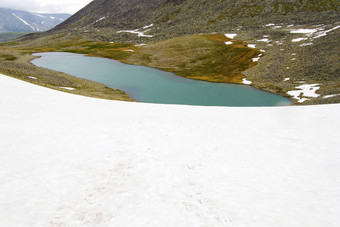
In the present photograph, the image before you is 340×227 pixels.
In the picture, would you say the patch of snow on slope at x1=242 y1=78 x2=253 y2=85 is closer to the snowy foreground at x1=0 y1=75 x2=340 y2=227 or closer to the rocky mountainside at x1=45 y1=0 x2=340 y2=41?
the snowy foreground at x1=0 y1=75 x2=340 y2=227

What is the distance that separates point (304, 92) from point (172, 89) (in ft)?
98.8

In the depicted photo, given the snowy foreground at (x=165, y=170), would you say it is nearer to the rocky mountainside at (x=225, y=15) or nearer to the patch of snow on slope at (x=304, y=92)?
the patch of snow on slope at (x=304, y=92)

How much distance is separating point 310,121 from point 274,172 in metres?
9.70

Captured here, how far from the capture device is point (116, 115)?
1984 cm

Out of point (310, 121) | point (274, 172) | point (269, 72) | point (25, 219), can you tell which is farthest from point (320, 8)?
point (25, 219)

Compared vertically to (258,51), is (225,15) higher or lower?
higher

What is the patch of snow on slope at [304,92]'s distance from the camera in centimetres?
4384

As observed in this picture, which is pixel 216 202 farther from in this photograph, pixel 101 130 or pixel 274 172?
pixel 101 130

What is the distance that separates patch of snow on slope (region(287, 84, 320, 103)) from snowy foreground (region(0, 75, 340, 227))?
2831 cm

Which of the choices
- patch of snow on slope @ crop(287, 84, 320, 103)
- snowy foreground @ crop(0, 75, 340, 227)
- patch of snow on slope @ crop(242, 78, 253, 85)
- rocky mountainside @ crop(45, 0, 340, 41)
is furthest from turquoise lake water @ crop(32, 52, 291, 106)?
rocky mountainside @ crop(45, 0, 340, 41)

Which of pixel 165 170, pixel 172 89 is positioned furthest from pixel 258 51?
pixel 165 170

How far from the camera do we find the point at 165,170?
10.9 meters

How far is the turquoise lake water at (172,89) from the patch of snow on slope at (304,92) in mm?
2375

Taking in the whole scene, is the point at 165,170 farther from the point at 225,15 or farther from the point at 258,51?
the point at 225,15
